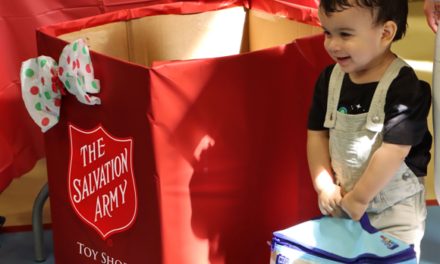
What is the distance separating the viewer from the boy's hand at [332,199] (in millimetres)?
969

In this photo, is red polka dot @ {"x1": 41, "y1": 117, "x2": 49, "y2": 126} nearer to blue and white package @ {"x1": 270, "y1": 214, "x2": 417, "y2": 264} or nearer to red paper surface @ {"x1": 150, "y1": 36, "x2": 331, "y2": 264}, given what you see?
red paper surface @ {"x1": 150, "y1": 36, "x2": 331, "y2": 264}

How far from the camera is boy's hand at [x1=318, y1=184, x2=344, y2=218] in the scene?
3.18 ft

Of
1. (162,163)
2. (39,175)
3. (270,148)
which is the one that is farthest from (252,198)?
(39,175)

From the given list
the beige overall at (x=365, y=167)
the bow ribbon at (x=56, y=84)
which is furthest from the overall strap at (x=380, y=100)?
the bow ribbon at (x=56, y=84)

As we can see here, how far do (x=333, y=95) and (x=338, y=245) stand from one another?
29cm

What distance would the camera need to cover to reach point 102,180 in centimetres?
121

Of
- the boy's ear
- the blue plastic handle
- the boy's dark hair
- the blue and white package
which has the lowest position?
the blue and white package

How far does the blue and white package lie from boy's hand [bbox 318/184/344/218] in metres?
0.02

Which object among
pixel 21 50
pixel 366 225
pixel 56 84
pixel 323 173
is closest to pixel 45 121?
pixel 56 84

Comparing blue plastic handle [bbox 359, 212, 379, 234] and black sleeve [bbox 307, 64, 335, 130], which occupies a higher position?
black sleeve [bbox 307, 64, 335, 130]

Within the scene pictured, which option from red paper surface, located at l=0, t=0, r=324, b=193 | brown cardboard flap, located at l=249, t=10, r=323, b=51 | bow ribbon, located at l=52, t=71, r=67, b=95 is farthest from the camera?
red paper surface, located at l=0, t=0, r=324, b=193

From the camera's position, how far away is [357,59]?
0.88 meters

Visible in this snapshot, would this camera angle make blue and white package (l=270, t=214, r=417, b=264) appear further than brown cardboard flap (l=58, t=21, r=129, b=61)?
No

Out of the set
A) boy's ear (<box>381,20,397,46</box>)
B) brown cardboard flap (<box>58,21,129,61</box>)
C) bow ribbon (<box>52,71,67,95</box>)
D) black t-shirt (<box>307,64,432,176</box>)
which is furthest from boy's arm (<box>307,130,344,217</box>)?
brown cardboard flap (<box>58,21,129,61</box>)
